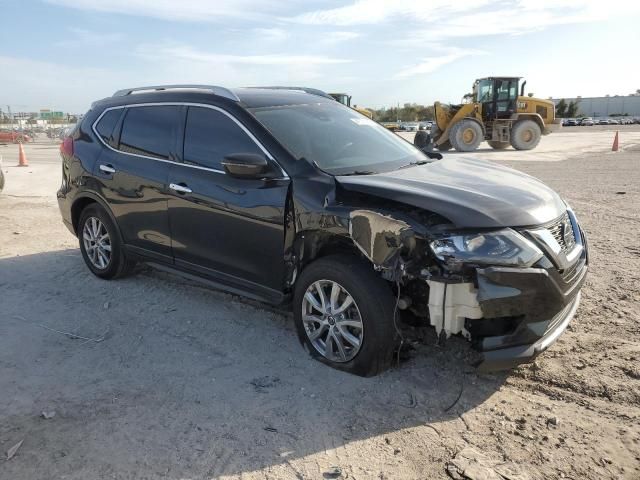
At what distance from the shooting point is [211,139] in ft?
14.3

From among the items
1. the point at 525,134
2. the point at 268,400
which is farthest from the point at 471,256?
the point at 525,134

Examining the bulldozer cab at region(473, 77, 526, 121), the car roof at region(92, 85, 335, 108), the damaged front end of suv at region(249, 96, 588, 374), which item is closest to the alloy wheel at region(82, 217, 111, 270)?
Result: the car roof at region(92, 85, 335, 108)

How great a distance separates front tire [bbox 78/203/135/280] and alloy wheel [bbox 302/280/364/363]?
2.52 metres

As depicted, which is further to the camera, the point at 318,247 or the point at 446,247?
the point at 318,247

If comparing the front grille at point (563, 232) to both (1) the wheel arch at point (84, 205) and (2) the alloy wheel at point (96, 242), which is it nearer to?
(1) the wheel arch at point (84, 205)

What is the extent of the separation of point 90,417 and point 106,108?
343 centimetres

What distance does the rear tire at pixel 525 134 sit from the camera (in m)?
22.2

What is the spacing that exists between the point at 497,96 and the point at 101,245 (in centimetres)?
2006

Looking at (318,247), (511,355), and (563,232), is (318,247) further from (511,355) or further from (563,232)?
(563,232)

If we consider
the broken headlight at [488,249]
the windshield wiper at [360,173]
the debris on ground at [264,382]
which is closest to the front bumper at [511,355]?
the broken headlight at [488,249]

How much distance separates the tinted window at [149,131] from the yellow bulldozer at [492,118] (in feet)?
60.1

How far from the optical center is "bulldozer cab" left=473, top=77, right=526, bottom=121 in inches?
864

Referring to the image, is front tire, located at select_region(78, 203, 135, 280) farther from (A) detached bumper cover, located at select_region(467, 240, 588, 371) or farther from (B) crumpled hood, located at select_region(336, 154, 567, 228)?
(A) detached bumper cover, located at select_region(467, 240, 588, 371)

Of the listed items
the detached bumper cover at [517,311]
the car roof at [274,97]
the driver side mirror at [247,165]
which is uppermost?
the car roof at [274,97]
